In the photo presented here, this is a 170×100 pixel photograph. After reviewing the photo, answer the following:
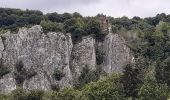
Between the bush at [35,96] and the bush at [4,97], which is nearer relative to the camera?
the bush at [35,96]

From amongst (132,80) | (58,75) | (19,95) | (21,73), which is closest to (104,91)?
(132,80)

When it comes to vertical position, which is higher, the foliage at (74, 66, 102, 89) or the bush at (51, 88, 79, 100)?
the bush at (51, 88, 79, 100)

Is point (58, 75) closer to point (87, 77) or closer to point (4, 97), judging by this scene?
point (87, 77)

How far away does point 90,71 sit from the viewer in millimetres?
197125

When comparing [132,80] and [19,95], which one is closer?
[132,80]

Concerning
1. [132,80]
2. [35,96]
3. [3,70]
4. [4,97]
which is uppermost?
[132,80]

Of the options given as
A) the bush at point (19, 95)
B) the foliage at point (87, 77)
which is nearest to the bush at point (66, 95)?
the bush at point (19, 95)

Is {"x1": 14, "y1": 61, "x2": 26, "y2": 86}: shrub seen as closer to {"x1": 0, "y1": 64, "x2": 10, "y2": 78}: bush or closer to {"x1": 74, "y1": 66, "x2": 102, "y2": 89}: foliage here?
{"x1": 0, "y1": 64, "x2": 10, "y2": 78}: bush

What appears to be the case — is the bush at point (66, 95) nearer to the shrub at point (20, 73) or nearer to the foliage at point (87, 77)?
the foliage at point (87, 77)

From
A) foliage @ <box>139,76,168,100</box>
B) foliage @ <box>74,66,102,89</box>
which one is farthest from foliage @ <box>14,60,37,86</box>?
foliage @ <box>139,76,168,100</box>

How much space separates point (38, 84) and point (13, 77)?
6.19m

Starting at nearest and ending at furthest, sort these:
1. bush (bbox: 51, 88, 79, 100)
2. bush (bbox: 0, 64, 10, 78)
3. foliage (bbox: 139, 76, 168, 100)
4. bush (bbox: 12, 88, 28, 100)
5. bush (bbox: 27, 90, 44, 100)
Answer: foliage (bbox: 139, 76, 168, 100)
bush (bbox: 51, 88, 79, 100)
bush (bbox: 27, 90, 44, 100)
bush (bbox: 12, 88, 28, 100)
bush (bbox: 0, 64, 10, 78)

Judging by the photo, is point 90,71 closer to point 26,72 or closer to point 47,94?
point 26,72

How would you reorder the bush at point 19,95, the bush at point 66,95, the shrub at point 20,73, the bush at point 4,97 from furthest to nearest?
1. the shrub at point 20,73
2. the bush at point 4,97
3. the bush at point 19,95
4. the bush at point 66,95
